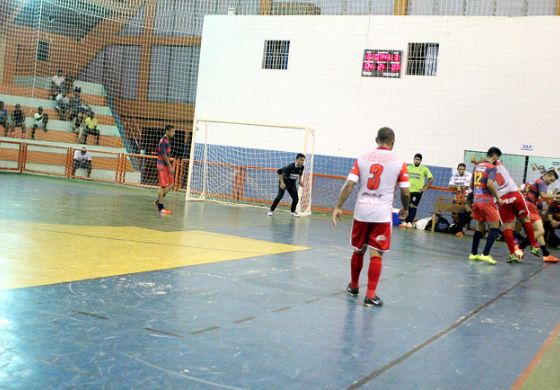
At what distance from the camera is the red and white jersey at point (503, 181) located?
12.1 meters

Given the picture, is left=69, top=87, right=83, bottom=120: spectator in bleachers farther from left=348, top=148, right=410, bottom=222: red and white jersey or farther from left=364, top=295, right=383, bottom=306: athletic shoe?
left=364, top=295, right=383, bottom=306: athletic shoe

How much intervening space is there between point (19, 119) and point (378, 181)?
80.6 ft

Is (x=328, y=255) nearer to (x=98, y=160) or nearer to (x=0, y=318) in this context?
(x=0, y=318)

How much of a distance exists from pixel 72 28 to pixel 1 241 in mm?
23693

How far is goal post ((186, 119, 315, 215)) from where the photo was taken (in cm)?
2452

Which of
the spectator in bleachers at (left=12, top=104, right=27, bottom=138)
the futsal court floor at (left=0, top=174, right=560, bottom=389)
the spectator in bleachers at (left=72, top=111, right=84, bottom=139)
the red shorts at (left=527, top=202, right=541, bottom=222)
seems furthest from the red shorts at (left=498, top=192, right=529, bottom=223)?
the spectator in bleachers at (left=12, top=104, right=27, bottom=138)

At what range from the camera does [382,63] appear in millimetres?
22797

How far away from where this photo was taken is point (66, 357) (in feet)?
14.6

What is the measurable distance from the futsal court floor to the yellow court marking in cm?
3

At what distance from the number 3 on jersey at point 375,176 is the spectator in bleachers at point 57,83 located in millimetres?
25693

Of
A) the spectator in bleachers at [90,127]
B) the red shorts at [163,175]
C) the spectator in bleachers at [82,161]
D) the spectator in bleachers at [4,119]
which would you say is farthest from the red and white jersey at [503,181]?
the spectator in bleachers at [4,119]

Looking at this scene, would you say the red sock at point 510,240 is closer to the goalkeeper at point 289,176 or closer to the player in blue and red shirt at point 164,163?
the goalkeeper at point 289,176

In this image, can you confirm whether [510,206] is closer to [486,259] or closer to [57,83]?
[486,259]

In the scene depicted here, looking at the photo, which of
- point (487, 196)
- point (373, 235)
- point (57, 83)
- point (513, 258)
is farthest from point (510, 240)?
point (57, 83)
